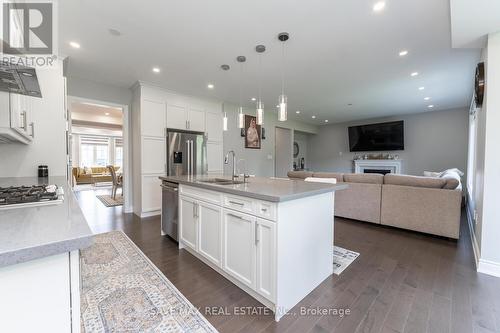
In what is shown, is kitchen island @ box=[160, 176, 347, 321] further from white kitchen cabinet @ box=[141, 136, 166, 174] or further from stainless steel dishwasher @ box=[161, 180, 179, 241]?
white kitchen cabinet @ box=[141, 136, 166, 174]

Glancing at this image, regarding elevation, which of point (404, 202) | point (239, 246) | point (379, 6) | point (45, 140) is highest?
point (379, 6)

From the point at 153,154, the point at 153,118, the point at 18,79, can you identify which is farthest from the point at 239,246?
the point at 153,118

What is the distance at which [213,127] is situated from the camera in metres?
5.34

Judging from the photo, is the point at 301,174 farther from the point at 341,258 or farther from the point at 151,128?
the point at 151,128

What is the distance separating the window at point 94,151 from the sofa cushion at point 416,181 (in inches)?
431

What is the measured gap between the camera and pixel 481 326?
1.48 metres

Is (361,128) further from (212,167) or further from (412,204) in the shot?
(212,167)

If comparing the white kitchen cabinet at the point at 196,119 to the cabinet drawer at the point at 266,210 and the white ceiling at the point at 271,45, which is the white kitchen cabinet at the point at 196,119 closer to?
the white ceiling at the point at 271,45

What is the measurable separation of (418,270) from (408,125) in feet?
21.4

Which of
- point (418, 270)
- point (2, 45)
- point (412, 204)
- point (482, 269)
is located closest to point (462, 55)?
point (412, 204)

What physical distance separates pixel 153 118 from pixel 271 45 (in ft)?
9.03

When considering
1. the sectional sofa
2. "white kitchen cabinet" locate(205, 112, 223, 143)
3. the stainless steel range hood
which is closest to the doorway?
"white kitchen cabinet" locate(205, 112, 223, 143)

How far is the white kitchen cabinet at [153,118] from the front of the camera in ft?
13.6

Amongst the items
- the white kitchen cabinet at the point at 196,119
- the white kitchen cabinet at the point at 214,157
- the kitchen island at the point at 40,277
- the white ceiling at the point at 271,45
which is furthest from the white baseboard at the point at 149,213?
the kitchen island at the point at 40,277
